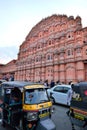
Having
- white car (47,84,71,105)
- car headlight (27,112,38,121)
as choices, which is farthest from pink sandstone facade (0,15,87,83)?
car headlight (27,112,38,121)

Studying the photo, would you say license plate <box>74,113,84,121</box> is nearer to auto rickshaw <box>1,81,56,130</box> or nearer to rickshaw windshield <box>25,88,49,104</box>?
auto rickshaw <box>1,81,56,130</box>

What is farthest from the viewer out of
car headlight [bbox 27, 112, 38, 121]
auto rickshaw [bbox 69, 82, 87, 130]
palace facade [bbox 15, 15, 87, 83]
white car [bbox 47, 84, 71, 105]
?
palace facade [bbox 15, 15, 87, 83]

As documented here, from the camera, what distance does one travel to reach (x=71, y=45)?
26.1 m

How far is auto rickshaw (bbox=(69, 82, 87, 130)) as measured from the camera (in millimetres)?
5855

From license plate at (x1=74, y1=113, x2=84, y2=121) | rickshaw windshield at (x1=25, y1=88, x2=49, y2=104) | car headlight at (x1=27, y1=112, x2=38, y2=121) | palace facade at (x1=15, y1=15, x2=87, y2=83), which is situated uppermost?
palace facade at (x1=15, y1=15, x2=87, y2=83)

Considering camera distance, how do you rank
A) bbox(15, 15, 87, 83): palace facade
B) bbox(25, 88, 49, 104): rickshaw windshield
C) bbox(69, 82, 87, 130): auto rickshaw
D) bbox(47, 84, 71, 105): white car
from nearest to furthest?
bbox(69, 82, 87, 130): auto rickshaw < bbox(25, 88, 49, 104): rickshaw windshield < bbox(47, 84, 71, 105): white car < bbox(15, 15, 87, 83): palace facade

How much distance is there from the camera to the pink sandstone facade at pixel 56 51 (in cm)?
2475

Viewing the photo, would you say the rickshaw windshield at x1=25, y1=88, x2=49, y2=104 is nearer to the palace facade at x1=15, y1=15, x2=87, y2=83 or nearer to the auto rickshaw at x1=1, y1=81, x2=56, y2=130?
the auto rickshaw at x1=1, y1=81, x2=56, y2=130

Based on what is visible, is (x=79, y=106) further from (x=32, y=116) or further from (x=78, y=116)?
(x=32, y=116)

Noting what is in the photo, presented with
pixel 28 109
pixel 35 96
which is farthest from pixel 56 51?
pixel 28 109

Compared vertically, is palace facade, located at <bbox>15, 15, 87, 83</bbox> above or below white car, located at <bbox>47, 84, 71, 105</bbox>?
above

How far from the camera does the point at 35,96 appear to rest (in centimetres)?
616

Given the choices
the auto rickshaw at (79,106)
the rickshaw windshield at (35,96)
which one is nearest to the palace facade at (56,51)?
the auto rickshaw at (79,106)

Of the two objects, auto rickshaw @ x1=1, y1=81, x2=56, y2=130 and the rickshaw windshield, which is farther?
the rickshaw windshield
